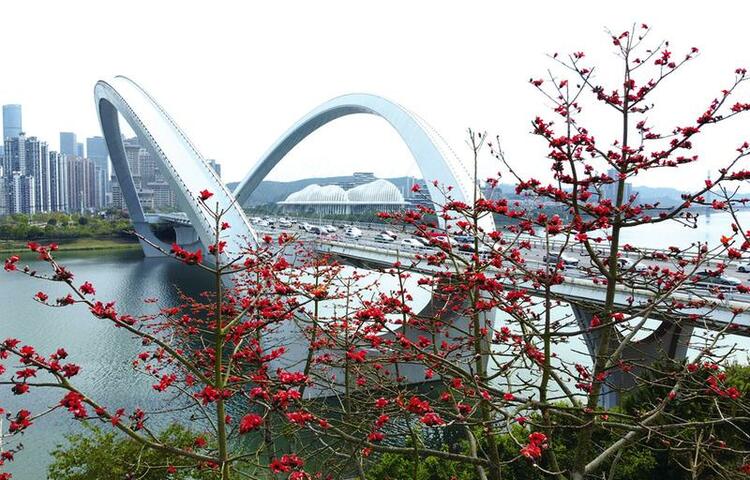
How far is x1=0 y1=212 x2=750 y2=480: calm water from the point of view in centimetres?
866

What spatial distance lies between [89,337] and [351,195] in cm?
1140

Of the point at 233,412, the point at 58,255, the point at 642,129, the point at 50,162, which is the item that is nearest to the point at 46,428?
the point at 233,412

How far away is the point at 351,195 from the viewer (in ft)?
75.1

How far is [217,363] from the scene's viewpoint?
2330mm

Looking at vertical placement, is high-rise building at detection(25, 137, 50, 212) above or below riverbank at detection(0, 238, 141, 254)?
above

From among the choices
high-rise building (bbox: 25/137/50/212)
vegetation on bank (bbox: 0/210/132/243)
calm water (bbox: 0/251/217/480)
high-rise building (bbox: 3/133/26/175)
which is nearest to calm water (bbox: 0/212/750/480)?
calm water (bbox: 0/251/217/480)

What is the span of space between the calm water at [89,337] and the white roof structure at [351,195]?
509cm

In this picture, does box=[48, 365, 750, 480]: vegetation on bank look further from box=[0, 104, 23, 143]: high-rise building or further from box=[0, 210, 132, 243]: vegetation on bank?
box=[0, 104, 23, 143]: high-rise building

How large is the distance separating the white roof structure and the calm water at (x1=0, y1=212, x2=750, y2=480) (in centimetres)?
509

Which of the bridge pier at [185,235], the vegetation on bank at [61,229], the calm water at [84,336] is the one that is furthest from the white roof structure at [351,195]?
the vegetation on bank at [61,229]

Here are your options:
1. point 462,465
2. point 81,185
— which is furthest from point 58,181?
point 462,465

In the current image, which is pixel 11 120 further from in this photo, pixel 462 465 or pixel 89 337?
pixel 462 465

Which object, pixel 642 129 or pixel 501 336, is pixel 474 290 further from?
pixel 642 129

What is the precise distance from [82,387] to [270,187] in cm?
1867
